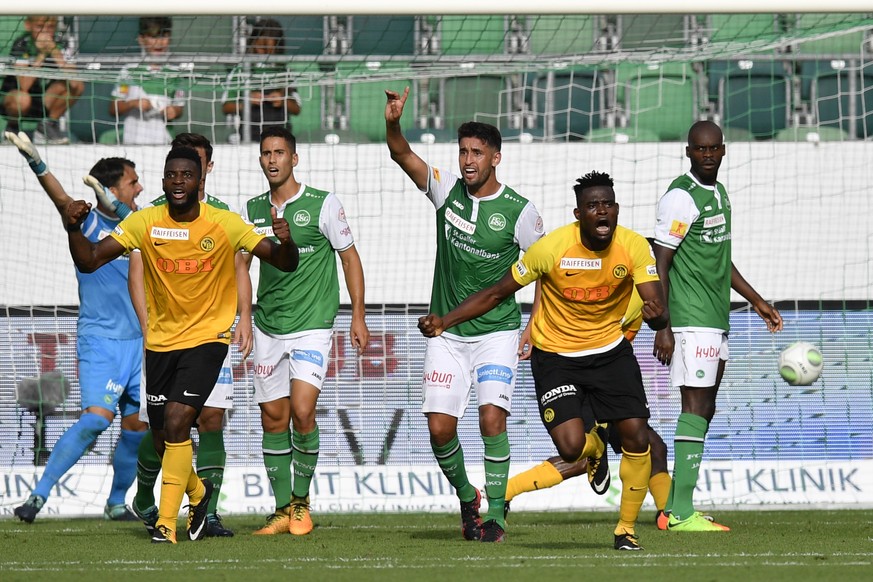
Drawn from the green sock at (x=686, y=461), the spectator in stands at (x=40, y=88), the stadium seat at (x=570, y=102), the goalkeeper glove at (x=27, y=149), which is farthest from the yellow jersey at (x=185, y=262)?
the stadium seat at (x=570, y=102)

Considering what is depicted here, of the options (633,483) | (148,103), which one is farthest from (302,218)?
(148,103)

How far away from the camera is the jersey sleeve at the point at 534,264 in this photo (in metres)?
7.14

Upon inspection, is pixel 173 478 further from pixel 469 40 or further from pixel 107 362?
pixel 469 40

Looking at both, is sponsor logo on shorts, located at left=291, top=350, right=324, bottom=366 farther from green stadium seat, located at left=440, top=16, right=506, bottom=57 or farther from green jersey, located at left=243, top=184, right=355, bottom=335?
green stadium seat, located at left=440, top=16, right=506, bottom=57

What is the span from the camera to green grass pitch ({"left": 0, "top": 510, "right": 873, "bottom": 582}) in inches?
235

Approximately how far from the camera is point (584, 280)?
714 centimetres

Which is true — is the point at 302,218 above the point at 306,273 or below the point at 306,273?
above

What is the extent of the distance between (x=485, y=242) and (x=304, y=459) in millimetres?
1777

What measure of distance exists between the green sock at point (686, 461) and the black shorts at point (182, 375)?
9.17 ft

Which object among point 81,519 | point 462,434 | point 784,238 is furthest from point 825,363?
point 81,519

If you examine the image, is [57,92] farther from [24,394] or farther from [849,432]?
[849,432]

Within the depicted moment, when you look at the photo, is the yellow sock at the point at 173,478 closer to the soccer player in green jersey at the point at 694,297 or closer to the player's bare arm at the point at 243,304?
the player's bare arm at the point at 243,304

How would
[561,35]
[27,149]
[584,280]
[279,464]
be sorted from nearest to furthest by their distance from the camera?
[584,280] < [27,149] < [279,464] < [561,35]

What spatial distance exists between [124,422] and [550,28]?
5756 mm
